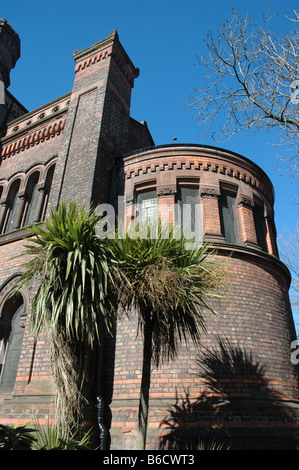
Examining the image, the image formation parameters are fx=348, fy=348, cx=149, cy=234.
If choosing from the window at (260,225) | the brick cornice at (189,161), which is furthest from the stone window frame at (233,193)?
the window at (260,225)

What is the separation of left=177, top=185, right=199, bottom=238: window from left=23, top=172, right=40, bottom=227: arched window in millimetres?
4958

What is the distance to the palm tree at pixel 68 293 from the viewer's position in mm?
5582

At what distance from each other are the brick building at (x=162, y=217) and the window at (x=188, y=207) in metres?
0.05

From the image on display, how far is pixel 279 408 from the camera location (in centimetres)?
765

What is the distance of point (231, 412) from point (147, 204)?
609 centimetres

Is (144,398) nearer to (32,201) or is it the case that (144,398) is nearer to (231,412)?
(231,412)

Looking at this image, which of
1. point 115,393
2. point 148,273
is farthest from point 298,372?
point 148,273

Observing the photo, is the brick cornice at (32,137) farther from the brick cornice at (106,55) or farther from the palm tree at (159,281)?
the palm tree at (159,281)

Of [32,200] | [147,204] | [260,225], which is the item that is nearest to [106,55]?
[32,200]

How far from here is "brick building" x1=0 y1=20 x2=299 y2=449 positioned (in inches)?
295

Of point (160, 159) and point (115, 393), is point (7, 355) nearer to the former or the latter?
point (115, 393)

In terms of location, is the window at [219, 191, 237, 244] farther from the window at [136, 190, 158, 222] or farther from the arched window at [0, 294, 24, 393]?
the arched window at [0, 294, 24, 393]

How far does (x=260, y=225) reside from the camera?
450 inches

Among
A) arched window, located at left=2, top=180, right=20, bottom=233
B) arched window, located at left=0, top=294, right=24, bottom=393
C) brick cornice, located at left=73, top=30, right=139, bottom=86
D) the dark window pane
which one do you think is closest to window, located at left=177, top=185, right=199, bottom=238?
the dark window pane
